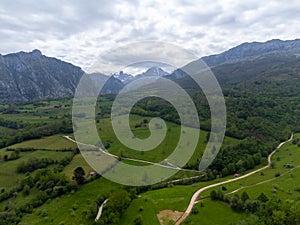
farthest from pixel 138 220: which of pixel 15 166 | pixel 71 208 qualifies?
pixel 15 166

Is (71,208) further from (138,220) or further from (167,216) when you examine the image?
(167,216)

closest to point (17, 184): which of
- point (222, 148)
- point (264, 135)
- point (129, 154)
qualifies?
point (129, 154)

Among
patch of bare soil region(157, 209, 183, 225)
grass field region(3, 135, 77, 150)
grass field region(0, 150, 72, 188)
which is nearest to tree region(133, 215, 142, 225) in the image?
patch of bare soil region(157, 209, 183, 225)

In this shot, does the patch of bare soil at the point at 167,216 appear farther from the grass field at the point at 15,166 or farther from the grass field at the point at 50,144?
the grass field at the point at 50,144

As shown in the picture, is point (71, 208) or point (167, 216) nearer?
point (167, 216)

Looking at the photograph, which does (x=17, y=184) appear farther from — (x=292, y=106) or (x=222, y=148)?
(x=292, y=106)

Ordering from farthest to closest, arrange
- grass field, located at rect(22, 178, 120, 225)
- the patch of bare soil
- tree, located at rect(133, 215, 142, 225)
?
grass field, located at rect(22, 178, 120, 225)
the patch of bare soil
tree, located at rect(133, 215, 142, 225)

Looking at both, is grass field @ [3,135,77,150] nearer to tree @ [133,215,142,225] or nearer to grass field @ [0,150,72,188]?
grass field @ [0,150,72,188]

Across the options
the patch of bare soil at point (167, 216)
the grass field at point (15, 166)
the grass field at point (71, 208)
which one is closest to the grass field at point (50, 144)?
the grass field at point (15, 166)

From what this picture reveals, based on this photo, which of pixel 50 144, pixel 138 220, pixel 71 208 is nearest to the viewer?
pixel 138 220

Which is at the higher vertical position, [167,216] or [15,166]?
[15,166]

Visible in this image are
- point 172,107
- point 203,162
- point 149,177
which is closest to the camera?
point 149,177
